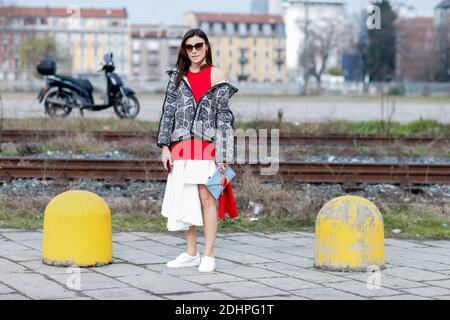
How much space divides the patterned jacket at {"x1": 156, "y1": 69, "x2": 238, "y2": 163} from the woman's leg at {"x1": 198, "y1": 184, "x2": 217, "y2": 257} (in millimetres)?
315

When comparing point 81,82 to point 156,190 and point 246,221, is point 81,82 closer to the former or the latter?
point 156,190

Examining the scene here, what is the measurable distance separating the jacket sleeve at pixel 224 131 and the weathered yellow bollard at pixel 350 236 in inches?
36.0

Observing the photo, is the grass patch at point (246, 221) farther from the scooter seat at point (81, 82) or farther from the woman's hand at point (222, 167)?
the scooter seat at point (81, 82)

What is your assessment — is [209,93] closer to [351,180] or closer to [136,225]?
[136,225]

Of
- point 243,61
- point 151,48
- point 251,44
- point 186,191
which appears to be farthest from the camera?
point 151,48

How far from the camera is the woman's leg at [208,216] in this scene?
7.95m

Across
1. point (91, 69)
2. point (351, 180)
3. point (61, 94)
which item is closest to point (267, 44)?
point (91, 69)

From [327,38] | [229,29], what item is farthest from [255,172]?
[229,29]

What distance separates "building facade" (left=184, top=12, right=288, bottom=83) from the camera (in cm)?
14775

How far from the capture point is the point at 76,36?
472 ft

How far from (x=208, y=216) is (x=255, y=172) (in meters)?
5.22

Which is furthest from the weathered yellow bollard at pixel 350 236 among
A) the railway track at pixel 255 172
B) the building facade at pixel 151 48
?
the building facade at pixel 151 48

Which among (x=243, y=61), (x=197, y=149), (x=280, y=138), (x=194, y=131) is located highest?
(x=243, y=61)
